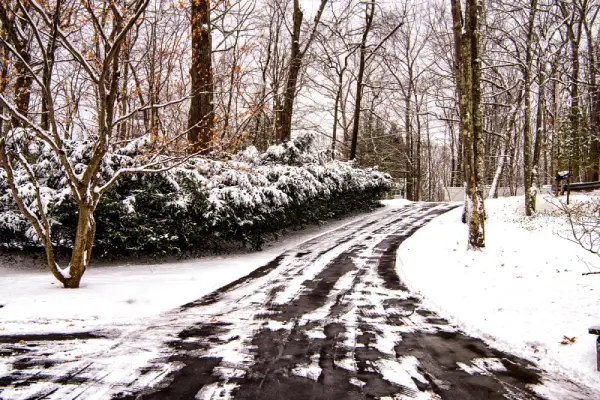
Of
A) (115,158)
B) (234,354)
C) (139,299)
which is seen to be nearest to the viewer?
(234,354)

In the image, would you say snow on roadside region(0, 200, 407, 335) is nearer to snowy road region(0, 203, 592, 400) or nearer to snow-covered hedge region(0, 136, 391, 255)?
snowy road region(0, 203, 592, 400)

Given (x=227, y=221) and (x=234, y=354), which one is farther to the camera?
(x=227, y=221)

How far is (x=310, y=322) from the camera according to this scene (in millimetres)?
5141

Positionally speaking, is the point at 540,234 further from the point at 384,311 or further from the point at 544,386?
the point at 544,386

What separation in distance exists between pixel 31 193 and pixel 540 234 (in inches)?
487

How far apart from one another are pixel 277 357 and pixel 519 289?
4355mm

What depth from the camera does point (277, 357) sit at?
3932 mm

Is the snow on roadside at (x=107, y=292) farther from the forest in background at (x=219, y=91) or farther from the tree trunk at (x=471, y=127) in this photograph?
the tree trunk at (x=471, y=127)

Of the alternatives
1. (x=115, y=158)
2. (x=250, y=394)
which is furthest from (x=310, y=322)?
(x=115, y=158)

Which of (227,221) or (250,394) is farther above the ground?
(227,221)

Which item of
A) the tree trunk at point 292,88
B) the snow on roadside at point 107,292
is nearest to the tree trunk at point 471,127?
the snow on roadside at point 107,292

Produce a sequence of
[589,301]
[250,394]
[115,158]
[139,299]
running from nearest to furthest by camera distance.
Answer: [250,394], [589,301], [139,299], [115,158]

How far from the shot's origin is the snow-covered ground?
4.18 meters

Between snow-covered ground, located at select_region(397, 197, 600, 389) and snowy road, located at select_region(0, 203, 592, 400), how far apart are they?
34 cm
